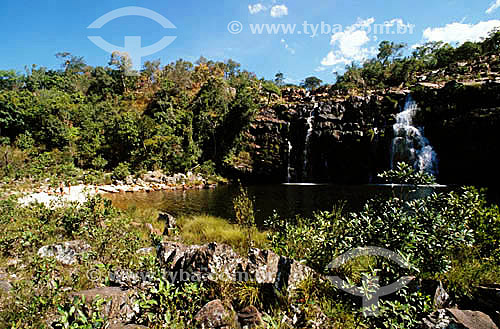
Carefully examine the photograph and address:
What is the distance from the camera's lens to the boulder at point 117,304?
6.11 feet

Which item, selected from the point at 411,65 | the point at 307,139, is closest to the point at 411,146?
the point at 307,139

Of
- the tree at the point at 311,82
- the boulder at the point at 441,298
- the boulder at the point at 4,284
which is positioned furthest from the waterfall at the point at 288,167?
the tree at the point at 311,82

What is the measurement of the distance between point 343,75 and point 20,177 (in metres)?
41.8

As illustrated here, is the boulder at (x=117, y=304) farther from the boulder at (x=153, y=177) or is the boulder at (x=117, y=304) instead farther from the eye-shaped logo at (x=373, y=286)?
the boulder at (x=153, y=177)

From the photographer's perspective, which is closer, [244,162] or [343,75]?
[244,162]

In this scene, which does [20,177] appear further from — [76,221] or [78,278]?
[78,278]

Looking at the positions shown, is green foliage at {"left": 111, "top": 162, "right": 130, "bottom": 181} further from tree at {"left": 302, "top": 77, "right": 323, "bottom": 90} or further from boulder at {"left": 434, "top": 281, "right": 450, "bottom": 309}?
tree at {"left": 302, "top": 77, "right": 323, "bottom": 90}

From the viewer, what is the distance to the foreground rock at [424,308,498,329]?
173 centimetres

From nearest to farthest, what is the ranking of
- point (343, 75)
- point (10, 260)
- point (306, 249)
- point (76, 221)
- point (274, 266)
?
point (274, 266) < point (306, 249) < point (10, 260) < point (76, 221) < point (343, 75)

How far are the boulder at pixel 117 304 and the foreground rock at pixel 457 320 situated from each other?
8.31 ft

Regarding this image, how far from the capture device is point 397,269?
2.02 meters

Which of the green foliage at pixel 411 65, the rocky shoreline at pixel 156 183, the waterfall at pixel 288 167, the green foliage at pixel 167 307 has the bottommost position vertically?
the rocky shoreline at pixel 156 183

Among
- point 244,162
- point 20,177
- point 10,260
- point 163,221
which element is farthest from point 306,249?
point 244,162

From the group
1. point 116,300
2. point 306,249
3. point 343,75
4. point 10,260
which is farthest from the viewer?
point 343,75
